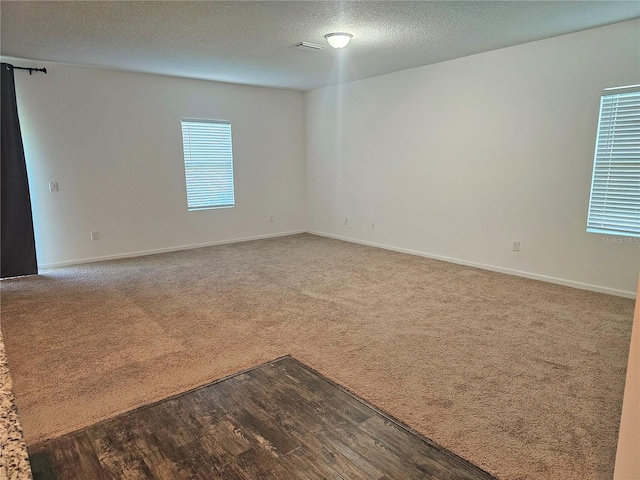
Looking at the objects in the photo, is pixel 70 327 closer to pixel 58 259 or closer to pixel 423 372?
pixel 58 259

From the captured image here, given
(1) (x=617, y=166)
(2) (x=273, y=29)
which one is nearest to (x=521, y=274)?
(1) (x=617, y=166)

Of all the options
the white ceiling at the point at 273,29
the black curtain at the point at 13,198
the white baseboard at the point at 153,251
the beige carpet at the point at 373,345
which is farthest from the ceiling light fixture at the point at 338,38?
the white baseboard at the point at 153,251

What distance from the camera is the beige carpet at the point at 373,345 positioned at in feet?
6.82

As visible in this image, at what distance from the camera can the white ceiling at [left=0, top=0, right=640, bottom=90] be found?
315 cm

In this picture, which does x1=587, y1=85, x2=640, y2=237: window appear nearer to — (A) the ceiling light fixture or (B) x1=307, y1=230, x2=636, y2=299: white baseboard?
(B) x1=307, y1=230, x2=636, y2=299: white baseboard

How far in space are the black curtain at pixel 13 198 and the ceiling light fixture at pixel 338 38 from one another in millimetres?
3748

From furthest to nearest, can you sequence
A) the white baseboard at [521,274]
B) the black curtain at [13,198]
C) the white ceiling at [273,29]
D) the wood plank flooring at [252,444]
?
the black curtain at [13,198], the white baseboard at [521,274], the white ceiling at [273,29], the wood plank flooring at [252,444]

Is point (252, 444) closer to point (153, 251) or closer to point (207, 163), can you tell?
point (153, 251)

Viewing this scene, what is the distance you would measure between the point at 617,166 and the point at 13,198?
6.56 m

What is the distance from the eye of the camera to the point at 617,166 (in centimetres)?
383

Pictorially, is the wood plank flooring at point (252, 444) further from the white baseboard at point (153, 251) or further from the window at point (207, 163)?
the window at point (207, 163)

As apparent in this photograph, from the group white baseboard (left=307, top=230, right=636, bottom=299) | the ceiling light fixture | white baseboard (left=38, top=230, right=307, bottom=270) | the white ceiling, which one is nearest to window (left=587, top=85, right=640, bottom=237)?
white baseboard (left=307, top=230, right=636, bottom=299)

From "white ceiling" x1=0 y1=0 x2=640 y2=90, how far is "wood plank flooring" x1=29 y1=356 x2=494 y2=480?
2.85 metres

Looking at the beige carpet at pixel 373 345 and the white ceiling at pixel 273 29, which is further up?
the white ceiling at pixel 273 29
